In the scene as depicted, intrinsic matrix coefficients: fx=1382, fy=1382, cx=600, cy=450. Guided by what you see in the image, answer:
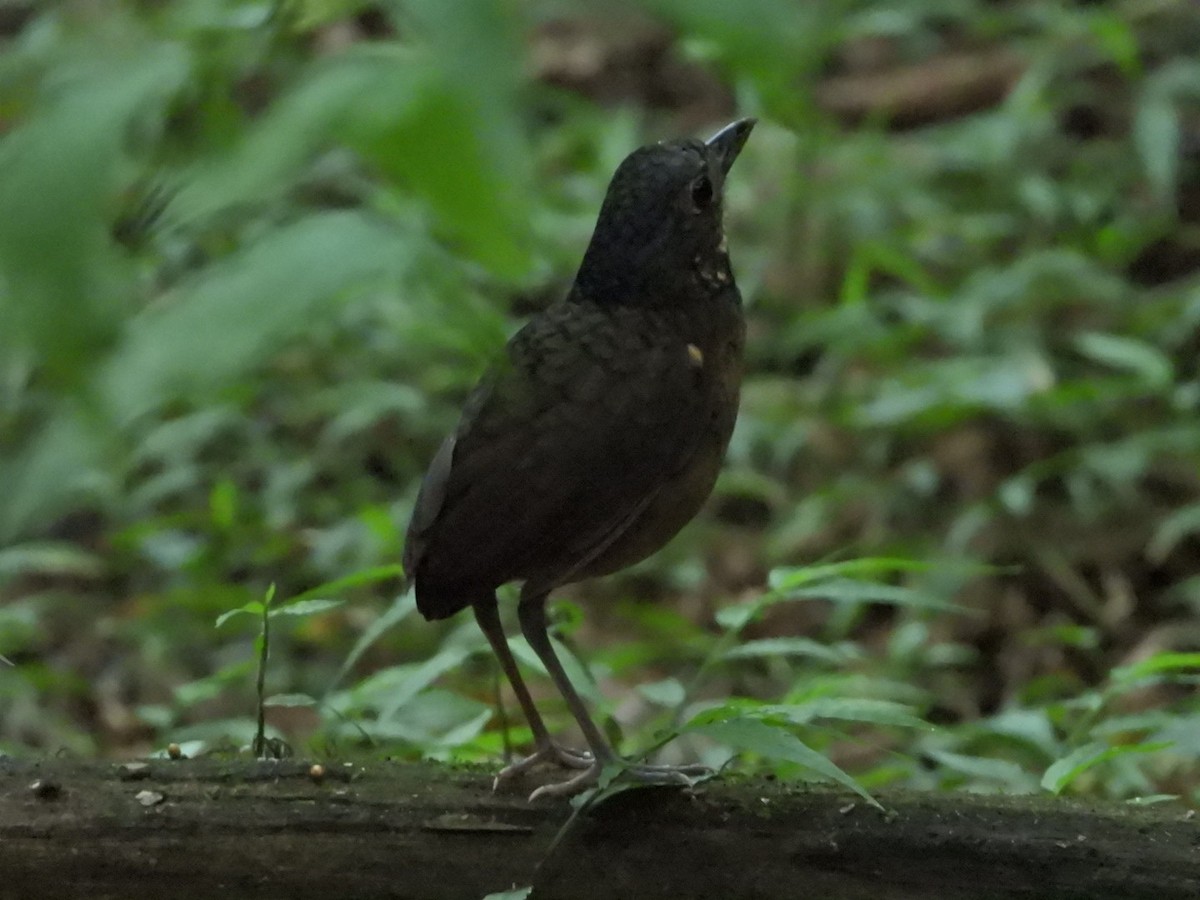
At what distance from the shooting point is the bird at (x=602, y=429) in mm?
1857

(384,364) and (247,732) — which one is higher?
(384,364)

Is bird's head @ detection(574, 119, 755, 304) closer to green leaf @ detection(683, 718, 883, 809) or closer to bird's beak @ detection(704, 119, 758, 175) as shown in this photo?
bird's beak @ detection(704, 119, 758, 175)

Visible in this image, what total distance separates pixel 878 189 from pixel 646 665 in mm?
2463

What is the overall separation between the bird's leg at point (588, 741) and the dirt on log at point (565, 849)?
0.14 feet

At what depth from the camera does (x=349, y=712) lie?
2.74m

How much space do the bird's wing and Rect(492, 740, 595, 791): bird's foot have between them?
26cm

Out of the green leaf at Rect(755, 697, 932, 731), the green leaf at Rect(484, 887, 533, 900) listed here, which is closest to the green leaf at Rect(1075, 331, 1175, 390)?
the green leaf at Rect(755, 697, 932, 731)

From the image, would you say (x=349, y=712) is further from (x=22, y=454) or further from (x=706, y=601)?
(x=22, y=454)

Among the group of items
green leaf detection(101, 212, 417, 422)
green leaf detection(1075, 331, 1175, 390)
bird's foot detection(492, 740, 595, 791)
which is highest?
green leaf detection(1075, 331, 1175, 390)

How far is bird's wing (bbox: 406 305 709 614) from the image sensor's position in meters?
1.85

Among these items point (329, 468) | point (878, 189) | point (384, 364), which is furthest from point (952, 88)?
point (329, 468)

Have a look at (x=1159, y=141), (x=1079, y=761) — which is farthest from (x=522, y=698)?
(x=1159, y=141)

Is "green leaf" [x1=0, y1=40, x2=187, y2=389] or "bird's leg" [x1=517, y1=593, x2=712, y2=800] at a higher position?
"green leaf" [x1=0, y1=40, x2=187, y2=389]

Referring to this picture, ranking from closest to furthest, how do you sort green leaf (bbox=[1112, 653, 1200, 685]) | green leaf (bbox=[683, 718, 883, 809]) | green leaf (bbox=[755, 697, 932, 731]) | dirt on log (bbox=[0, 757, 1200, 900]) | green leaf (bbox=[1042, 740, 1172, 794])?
green leaf (bbox=[683, 718, 883, 809]) < dirt on log (bbox=[0, 757, 1200, 900]) < green leaf (bbox=[755, 697, 932, 731]) < green leaf (bbox=[1042, 740, 1172, 794]) < green leaf (bbox=[1112, 653, 1200, 685])
